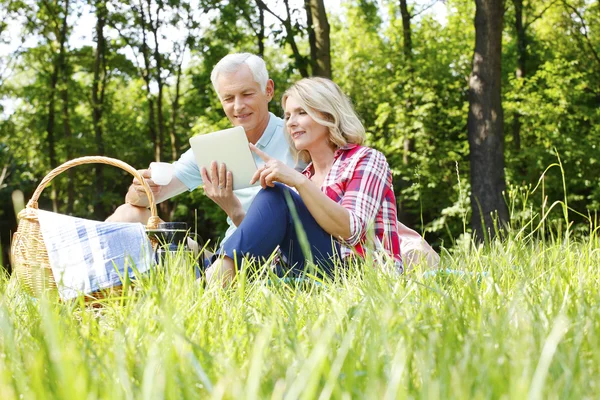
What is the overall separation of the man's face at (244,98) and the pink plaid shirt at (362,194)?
0.93m

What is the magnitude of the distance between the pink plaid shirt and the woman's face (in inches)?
5.2

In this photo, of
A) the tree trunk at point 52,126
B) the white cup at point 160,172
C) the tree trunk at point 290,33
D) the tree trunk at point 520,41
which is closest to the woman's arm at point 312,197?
the white cup at point 160,172

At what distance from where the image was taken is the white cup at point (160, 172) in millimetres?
3746

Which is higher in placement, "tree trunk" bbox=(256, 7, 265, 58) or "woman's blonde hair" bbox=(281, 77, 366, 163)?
"tree trunk" bbox=(256, 7, 265, 58)

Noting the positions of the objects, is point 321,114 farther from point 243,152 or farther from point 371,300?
point 371,300

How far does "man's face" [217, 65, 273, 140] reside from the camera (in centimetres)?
445

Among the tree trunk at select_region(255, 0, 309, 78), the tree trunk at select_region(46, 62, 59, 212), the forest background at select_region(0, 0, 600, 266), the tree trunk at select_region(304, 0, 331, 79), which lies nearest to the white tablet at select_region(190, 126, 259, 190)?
the tree trunk at select_region(304, 0, 331, 79)

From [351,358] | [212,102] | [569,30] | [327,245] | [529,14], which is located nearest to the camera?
[351,358]

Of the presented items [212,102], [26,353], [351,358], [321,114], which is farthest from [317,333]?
[212,102]

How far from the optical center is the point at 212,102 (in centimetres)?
1573

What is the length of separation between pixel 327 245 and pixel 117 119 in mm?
16317

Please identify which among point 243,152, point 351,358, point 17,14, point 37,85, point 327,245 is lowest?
point 327,245

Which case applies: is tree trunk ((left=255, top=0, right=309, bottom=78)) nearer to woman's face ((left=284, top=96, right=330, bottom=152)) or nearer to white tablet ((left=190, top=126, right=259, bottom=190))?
woman's face ((left=284, top=96, right=330, bottom=152))

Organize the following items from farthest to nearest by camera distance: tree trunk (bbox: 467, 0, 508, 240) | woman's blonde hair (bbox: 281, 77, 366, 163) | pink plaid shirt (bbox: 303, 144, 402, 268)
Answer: tree trunk (bbox: 467, 0, 508, 240), woman's blonde hair (bbox: 281, 77, 366, 163), pink plaid shirt (bbox: 303, 144, 402, 268)
